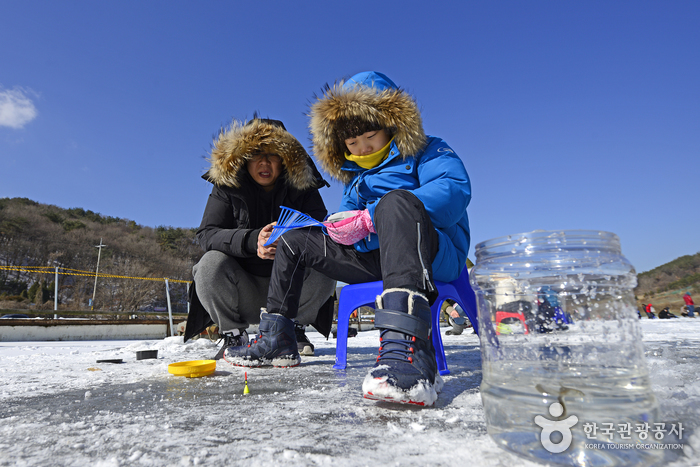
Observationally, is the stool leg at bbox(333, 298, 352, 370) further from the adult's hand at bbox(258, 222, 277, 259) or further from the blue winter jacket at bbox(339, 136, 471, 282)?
the adult's hand at bbox(258, 222, 277, 259)

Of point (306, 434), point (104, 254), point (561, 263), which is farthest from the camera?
point (104, 254)

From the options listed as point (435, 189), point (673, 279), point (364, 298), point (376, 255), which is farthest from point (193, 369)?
point (673, 279)

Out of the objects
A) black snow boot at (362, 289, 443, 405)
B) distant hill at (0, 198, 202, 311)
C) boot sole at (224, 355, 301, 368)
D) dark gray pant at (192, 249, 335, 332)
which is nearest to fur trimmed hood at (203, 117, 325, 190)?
dark gray pant at (192, 249, 335, 332)

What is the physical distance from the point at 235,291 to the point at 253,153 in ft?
3.22

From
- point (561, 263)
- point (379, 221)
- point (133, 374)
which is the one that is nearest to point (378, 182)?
point (379, 221)

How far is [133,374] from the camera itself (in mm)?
1667

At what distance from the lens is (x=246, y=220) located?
8.54 ft

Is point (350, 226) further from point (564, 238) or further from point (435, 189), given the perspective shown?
point (564, 238)

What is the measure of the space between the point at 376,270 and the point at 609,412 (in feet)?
4.10

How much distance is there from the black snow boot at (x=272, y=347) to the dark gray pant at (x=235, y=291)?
1.65ft

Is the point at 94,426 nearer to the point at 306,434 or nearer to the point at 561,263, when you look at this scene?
the point at 306,434

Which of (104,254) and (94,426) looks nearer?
(94,426)

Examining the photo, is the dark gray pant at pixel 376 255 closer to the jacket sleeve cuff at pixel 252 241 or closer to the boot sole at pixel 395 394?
the boot sole at pixel 395 394

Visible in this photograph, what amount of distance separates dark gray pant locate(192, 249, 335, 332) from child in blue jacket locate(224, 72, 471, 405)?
50 cm
